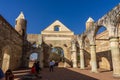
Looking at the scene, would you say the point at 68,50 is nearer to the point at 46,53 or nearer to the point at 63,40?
the point at 63,40

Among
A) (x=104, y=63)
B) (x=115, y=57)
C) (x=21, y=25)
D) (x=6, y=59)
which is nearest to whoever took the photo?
(x=115, y=57)

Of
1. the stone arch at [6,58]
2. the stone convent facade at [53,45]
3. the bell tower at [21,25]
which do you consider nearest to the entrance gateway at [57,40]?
the stone convent facade at [53,45]

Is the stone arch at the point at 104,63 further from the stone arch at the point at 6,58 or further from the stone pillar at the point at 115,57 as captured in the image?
the stone arch at the point at 6,58

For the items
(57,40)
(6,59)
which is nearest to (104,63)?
(57,40)

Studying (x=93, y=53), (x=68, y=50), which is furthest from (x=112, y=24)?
(x=68, y=50)

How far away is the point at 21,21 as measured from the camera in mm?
24562

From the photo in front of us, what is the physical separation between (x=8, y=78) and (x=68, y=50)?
19009 mm

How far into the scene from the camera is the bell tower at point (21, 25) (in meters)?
23.7

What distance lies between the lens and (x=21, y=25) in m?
24.3

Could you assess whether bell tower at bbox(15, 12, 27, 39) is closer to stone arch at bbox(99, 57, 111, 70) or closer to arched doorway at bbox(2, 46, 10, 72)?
arched doorway at bbox(2, 46, 10, 72)

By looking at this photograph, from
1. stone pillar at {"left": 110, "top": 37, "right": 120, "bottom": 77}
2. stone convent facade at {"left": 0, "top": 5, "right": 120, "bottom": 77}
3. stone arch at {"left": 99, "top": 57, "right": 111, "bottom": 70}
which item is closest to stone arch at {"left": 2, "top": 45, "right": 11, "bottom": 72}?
stone convent facade at {"left": 0, "top": 5, "right": 120, "bottom": 77}

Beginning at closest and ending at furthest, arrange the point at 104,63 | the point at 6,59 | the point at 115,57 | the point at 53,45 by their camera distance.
Answer: 1. the point at 115,57
2. the point at 6,59
3. the point at 104,63
4. the point at 53,45

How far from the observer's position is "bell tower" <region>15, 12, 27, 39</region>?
23670mm

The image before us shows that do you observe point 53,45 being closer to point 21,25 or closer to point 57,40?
point 57,40
